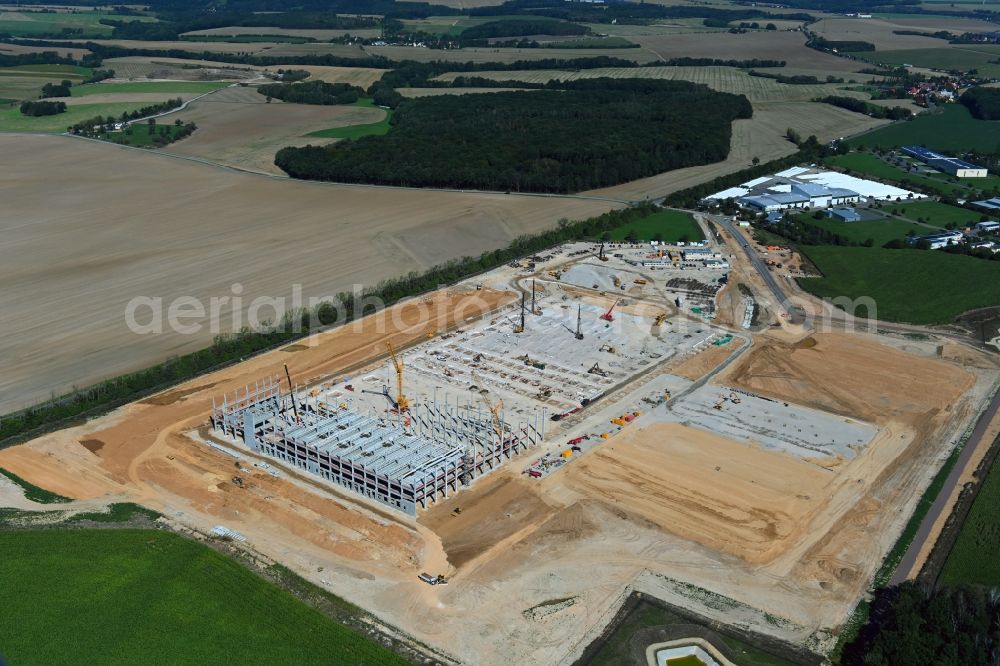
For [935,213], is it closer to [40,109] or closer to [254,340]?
[254,340]

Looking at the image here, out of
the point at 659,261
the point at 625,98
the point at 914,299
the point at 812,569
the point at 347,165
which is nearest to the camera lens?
the point at 812,569

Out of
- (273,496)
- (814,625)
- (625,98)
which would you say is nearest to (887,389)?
(814,625)

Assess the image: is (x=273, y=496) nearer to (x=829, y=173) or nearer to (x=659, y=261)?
(x=659, y=261)

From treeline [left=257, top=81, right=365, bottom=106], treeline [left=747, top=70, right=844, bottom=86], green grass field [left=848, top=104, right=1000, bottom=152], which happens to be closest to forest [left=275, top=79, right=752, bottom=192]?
treeline [left=257, top=81, right=365, bottom=106]

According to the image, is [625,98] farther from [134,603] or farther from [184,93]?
[134,603]

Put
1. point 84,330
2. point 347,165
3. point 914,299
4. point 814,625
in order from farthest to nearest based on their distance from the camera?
point 347,165 < point 914,299 < point 84,330 < point 814,625

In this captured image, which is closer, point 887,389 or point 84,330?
point 887,389
